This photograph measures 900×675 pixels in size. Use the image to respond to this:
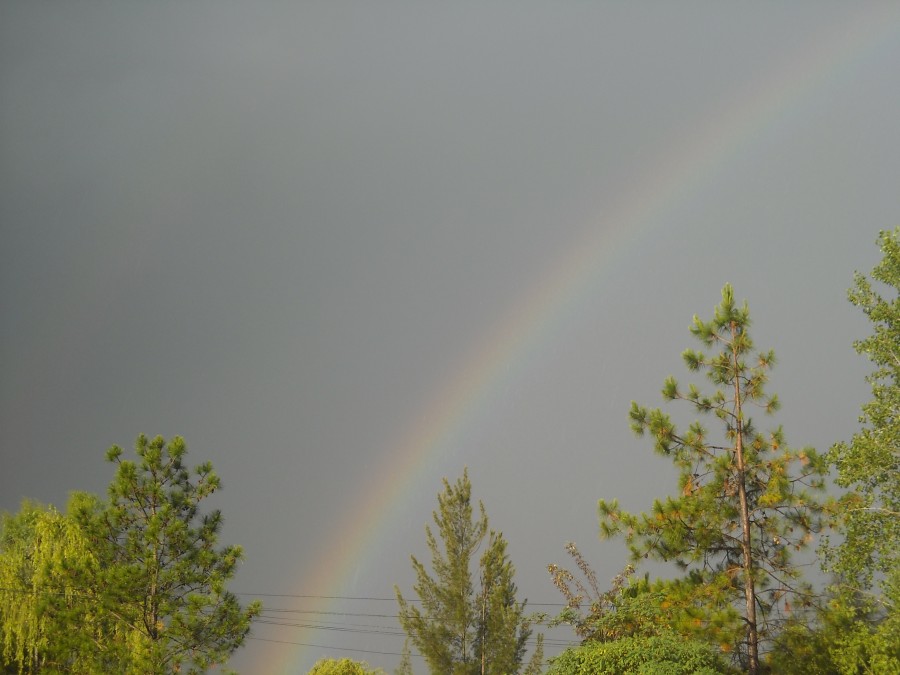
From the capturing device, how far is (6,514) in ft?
81.1

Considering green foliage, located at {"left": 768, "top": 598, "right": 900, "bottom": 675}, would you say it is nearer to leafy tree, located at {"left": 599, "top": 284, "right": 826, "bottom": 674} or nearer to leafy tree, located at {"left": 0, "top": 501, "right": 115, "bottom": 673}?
leafy tree, located at {"left": 599, "top": 284, "right": 826, "bottom": 674}

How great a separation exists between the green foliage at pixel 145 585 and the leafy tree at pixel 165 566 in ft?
0.06

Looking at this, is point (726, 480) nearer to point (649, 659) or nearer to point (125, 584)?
point (649, 659)

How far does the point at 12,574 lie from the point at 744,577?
14.2 metres

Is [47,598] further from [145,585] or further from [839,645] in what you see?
[839,645]

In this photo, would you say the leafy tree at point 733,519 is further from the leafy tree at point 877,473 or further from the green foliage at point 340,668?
the green foliage at point 340,668

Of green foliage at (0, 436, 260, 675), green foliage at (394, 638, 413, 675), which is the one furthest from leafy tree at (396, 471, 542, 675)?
green foliage at (0, 436, 260, 675)

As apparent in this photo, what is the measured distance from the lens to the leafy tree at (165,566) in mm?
13766

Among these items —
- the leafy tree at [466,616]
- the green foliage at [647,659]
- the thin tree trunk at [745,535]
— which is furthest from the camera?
the leafy tree at [466,616]

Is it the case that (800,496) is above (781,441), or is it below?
below

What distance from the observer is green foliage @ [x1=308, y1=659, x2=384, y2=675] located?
96.0 feet

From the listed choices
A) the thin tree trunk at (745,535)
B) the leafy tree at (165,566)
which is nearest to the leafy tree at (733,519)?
the thin tree trunk at (745,535)

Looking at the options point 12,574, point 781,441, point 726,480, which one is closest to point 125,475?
point 12,574

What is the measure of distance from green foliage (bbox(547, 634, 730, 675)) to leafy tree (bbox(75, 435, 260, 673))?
5.85 meters
